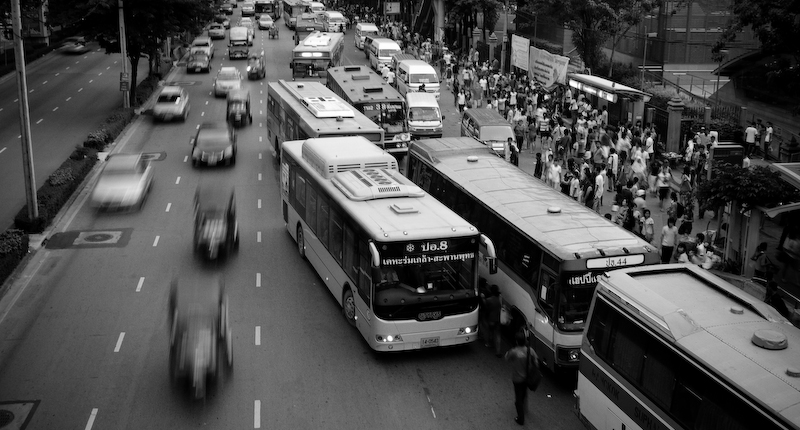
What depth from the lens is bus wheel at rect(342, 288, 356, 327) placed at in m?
18.3

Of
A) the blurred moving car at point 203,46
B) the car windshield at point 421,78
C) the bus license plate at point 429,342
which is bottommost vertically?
the bus license plate at point 429,342

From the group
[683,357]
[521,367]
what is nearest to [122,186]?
[521,367]

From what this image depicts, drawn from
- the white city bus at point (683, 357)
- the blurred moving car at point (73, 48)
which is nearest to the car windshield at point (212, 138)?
the white city bus at point (683, 357)

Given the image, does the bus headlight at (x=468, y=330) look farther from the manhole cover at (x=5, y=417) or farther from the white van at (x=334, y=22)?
the white van at (x=334, y=22)

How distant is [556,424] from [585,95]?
99.0 ft

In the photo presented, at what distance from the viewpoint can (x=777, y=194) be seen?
20016mm

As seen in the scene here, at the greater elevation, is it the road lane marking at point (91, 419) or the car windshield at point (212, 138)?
the car windshield at point (212, 138)

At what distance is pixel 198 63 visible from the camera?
62312 millimetres

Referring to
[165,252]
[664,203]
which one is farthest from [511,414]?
[664,203]

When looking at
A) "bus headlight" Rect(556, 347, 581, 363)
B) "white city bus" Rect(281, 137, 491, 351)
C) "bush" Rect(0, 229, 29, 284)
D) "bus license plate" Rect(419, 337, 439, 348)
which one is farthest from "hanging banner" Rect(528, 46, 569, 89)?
"bus headlight" Rect(556, 347, 581, 363)

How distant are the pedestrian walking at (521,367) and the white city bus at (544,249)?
1058 millimetres

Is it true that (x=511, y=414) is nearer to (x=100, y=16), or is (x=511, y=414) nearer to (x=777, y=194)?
(x=777, y=194)

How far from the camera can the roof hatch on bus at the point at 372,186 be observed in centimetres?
1898

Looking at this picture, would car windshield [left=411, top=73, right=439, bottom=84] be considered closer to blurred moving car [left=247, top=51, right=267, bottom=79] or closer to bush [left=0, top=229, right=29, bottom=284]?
blurred moving car [left=247, top=51, right=267, bottom=79]
